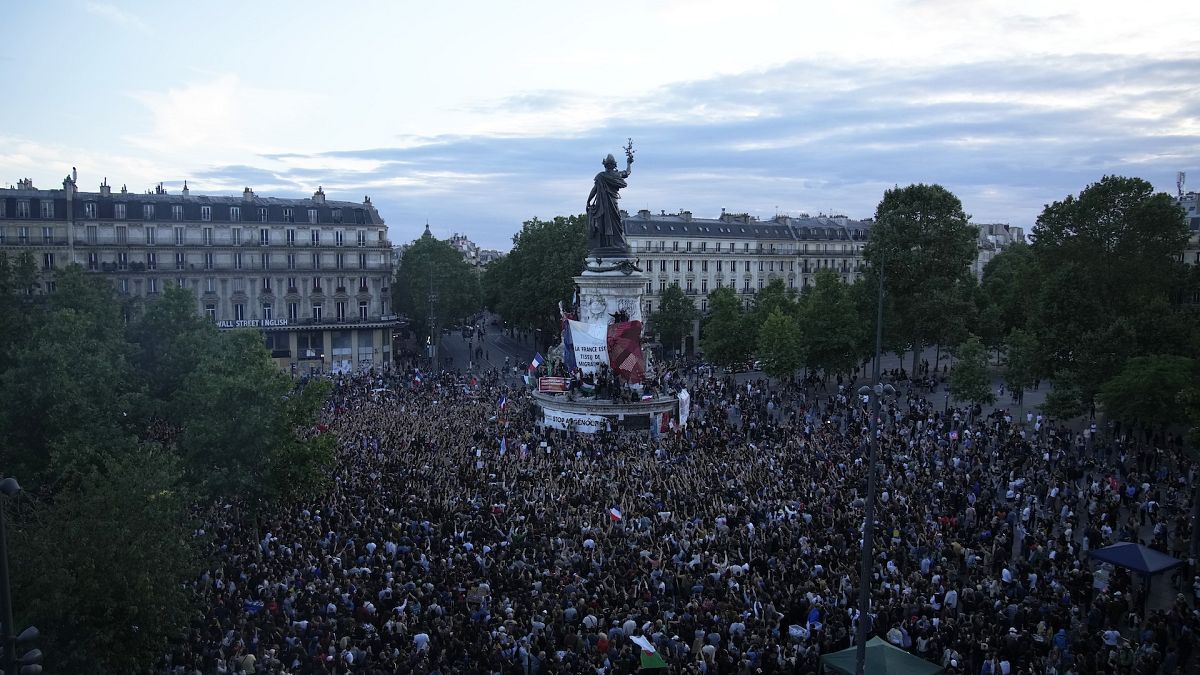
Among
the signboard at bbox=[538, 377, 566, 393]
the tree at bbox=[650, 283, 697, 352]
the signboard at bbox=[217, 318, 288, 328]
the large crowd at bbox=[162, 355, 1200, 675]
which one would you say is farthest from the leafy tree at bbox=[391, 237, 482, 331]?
the large crowd at bbox=[162, 355, 1200, 675]

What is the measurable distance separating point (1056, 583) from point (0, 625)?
21402 mm

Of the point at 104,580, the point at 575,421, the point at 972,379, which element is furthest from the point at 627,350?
the point at 104,580

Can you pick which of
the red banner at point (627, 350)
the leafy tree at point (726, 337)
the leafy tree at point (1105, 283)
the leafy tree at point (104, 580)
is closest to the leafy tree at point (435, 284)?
the leafy tree at point (726, 337)

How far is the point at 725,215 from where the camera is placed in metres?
97.4

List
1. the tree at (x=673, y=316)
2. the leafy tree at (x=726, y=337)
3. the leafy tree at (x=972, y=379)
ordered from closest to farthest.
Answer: the leafy tree at (x=972, y=379), the leafy tree at (x=726, y=337), the tree at (x=673, y=316)

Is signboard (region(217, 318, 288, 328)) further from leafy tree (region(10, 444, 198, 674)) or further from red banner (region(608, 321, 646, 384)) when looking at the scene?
leafy tree (region(10, 444, 198, 674))

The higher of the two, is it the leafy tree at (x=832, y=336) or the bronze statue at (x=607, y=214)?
the bronze statue at (x=607, y=214)

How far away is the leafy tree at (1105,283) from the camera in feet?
127

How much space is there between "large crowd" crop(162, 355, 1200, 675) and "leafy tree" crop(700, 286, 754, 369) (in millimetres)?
26628

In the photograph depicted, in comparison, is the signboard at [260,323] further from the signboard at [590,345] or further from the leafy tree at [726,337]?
the signboard at [590,345]

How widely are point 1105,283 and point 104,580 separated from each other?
42204 mm

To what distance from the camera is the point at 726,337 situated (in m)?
65.1

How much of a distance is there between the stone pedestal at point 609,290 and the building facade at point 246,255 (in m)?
24.1

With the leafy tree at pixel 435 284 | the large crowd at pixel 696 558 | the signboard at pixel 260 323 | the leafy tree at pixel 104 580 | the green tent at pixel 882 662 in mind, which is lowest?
the large crowd at pixel 696 558
